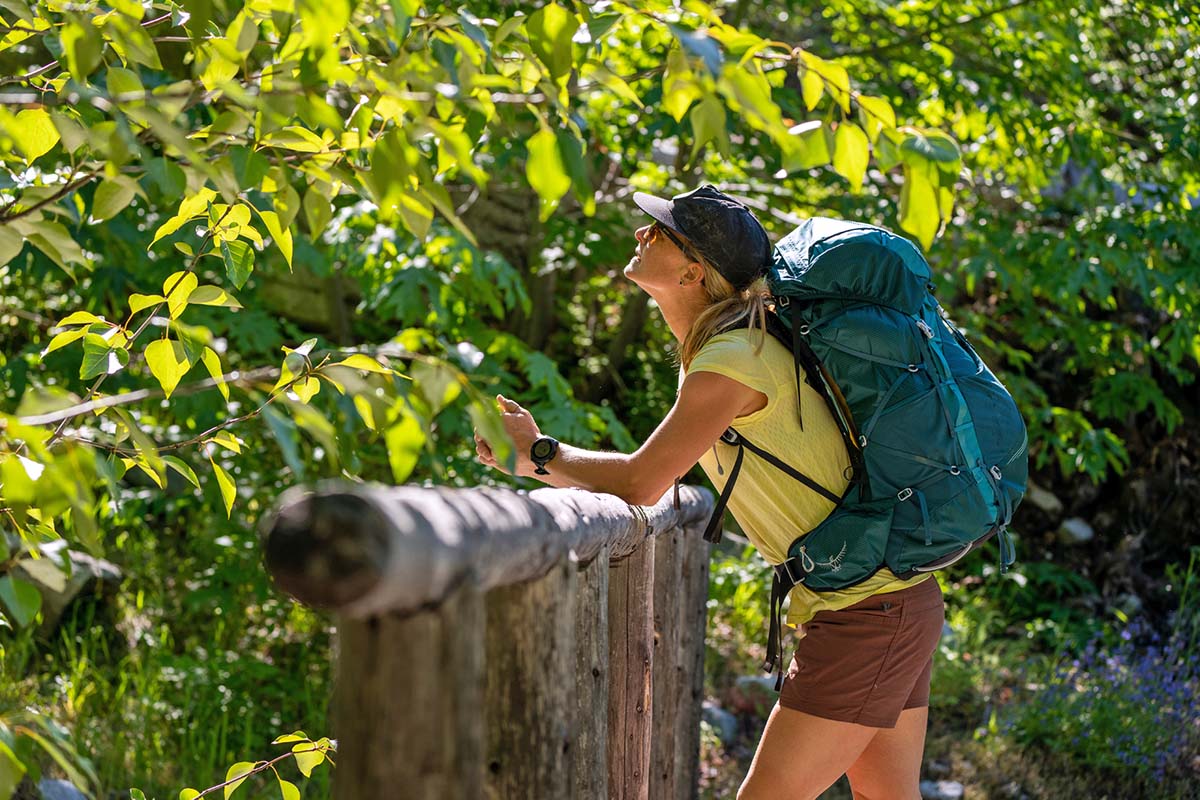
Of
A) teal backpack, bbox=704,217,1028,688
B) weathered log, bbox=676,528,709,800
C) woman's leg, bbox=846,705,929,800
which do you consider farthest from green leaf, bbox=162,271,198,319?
weathered log, bbox=676,528,709,800

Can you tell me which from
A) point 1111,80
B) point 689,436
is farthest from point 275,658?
point 1111,80

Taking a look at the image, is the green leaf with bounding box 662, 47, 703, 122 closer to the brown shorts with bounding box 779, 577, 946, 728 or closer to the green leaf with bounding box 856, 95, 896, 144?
the green leaf with bounding box 856, 95, 896, 144

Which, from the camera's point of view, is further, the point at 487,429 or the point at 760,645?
the point at 760,645

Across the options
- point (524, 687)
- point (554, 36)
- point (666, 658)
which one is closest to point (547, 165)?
point (554, 36)

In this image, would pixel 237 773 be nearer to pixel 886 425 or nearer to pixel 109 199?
pixel 109 199

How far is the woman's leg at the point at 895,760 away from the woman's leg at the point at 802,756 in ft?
0.55

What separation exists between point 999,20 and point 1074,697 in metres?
3.09

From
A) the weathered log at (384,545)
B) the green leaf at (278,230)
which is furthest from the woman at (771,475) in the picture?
the weathered log at (384,545)

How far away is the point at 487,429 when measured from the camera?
1267 mm

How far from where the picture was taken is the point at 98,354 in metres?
1.97

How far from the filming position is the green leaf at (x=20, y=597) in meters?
1.37

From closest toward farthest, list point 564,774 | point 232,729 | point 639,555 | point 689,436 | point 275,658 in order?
point 564,774, point 689,436, point 639,555, point 232,729, point 275,658

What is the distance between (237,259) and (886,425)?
1231mm

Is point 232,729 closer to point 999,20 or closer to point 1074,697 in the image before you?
point 1074,697
